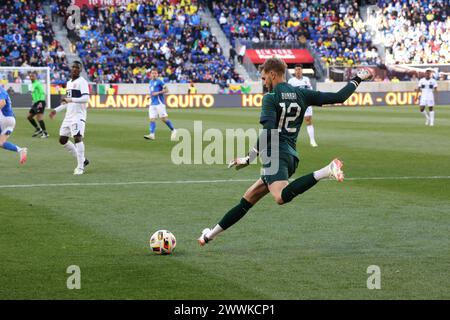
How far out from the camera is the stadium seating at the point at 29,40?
163 ft

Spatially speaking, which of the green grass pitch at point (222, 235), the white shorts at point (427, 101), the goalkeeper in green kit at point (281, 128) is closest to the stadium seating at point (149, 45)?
the white shorts at point (427, 101)

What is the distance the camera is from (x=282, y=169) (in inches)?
336

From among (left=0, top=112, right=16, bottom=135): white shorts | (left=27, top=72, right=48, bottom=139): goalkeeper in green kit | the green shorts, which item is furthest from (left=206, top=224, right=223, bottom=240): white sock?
(left=27, top=72, right=48, bottom=139): goalkeeper in green kit

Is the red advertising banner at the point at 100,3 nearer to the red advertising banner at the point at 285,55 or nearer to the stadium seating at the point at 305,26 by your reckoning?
the stadium seating at the point at 305,26

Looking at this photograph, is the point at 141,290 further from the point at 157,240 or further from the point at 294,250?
the point at 294,250

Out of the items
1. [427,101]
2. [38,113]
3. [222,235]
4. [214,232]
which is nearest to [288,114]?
[214,232]

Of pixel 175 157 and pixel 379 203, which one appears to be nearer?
pixel 379 203

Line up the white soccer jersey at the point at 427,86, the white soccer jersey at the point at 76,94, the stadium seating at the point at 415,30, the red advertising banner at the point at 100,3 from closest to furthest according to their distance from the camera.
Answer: the white soccer jersey at the point at 76,94 < the white soccer jersey at the point at 427,86 < the red advertising banner at the point at 100,3 < the stadium seating at the point at 415,30

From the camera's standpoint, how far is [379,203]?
476 inches

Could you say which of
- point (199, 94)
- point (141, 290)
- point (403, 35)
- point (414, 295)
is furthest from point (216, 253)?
point (403, 35)

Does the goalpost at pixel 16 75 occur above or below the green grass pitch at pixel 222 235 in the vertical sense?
above

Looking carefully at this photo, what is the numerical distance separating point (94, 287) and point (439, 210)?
19.3 feet

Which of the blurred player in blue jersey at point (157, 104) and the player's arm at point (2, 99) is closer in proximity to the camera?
the player's arm at point (2, 99)

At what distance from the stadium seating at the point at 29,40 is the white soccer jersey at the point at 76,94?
32444 mm
